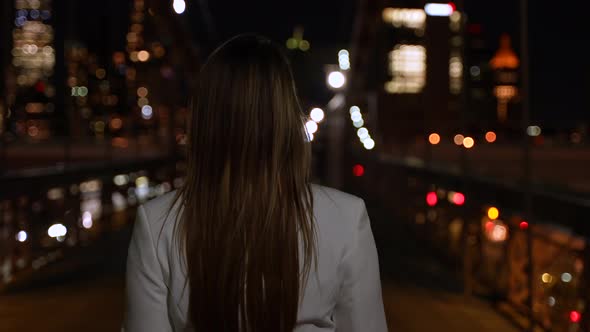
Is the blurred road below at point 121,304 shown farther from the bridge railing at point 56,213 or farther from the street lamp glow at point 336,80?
the street lamp glow at point 336,80

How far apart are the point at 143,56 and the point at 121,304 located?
1087 inches

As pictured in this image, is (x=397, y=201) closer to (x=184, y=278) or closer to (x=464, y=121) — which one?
(x=464, y=121)

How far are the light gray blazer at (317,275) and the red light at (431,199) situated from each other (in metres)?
10.8

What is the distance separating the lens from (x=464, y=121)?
10531 millimetres

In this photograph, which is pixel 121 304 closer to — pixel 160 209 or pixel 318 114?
pixel 160 209

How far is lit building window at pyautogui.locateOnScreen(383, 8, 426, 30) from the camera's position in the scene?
1404 inches

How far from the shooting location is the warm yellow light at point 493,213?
771cm

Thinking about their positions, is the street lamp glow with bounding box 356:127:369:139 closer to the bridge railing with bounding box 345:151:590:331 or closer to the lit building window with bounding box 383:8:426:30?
the lit building window with bounding box 383:8:426:30

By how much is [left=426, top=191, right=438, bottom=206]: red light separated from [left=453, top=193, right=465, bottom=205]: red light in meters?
1.59

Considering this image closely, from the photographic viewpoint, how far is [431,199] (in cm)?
1280

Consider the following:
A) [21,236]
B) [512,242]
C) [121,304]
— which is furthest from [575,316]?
[21,236]

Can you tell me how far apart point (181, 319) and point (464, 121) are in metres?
9.15

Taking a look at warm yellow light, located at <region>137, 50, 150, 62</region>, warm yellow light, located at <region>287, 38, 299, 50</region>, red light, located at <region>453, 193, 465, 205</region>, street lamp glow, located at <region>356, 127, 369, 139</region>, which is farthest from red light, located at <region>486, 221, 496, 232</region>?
street lamp glow, located at <region>356, 127, 369, 139</region>

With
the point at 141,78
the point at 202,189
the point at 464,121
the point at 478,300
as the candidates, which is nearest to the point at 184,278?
the point at 202,189
